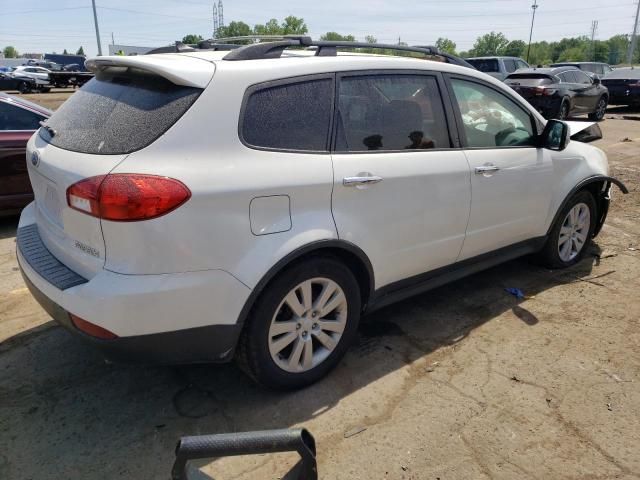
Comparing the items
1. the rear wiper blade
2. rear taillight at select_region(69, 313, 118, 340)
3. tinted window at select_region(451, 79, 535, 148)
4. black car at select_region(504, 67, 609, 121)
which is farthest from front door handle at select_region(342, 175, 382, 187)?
black car at select_region(504, 67, 609, 121)

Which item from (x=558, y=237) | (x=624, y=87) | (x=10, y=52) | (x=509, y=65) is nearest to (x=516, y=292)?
(x=558, y=237)

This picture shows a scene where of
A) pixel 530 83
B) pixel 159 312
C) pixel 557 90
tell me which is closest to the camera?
pixel 159 312

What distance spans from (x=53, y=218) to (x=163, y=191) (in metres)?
0.84

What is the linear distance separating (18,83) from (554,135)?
35.1m

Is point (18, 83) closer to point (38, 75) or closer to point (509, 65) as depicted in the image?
point (38, 75)

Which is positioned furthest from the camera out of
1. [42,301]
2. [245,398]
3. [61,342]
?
[61,342]

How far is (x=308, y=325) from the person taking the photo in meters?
2.84

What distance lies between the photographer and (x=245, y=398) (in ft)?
9.43

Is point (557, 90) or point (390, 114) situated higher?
point (390, 114)

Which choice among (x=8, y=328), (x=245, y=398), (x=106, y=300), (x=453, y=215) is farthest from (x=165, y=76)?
(x=8, y=328)

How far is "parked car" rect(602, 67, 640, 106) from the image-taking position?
18.6 meters

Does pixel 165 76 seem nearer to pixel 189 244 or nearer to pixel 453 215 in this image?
pixel 189 244

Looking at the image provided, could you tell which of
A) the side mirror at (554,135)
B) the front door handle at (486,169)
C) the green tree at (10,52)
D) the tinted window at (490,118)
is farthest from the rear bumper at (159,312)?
the green tree at (10,52)

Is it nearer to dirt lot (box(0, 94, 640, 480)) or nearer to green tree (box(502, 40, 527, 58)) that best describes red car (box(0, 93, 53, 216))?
dirt lot (box(0, 94, 640, 480))
